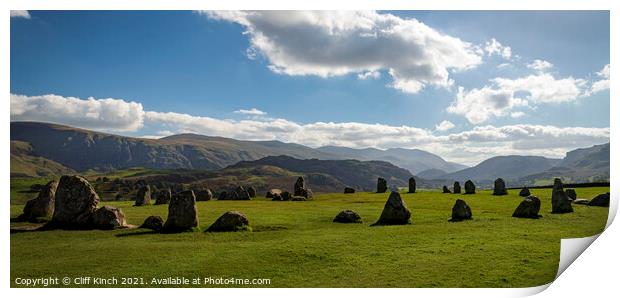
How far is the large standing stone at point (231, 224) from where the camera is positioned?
1276 inches

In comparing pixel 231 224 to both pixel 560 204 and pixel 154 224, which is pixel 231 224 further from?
pixel 560 204

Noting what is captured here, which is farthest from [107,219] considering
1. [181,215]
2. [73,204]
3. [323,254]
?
[323,254]

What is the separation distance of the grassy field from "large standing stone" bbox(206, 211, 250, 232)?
1.11 meters

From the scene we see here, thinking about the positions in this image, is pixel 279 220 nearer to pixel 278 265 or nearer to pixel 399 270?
pixel 278 265

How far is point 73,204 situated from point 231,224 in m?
12.8

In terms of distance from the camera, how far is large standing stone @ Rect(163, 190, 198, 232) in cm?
3256

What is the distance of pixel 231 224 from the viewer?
1280 inches

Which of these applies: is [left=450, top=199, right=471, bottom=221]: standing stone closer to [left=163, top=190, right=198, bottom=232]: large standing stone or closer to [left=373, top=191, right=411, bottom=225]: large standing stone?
[left=373, top=191, right=411, bottom=225]: large standing stone

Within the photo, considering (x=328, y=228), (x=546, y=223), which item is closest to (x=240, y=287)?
(x=328, y=228)

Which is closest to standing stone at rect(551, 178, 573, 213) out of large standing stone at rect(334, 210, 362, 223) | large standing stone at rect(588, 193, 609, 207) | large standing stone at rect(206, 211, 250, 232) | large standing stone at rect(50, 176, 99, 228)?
large standing stone at rect(588, 193, 609, 207)

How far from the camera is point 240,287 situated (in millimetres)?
22938

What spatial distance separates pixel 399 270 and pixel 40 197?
3148cm

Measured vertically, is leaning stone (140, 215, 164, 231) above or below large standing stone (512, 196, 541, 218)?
below
